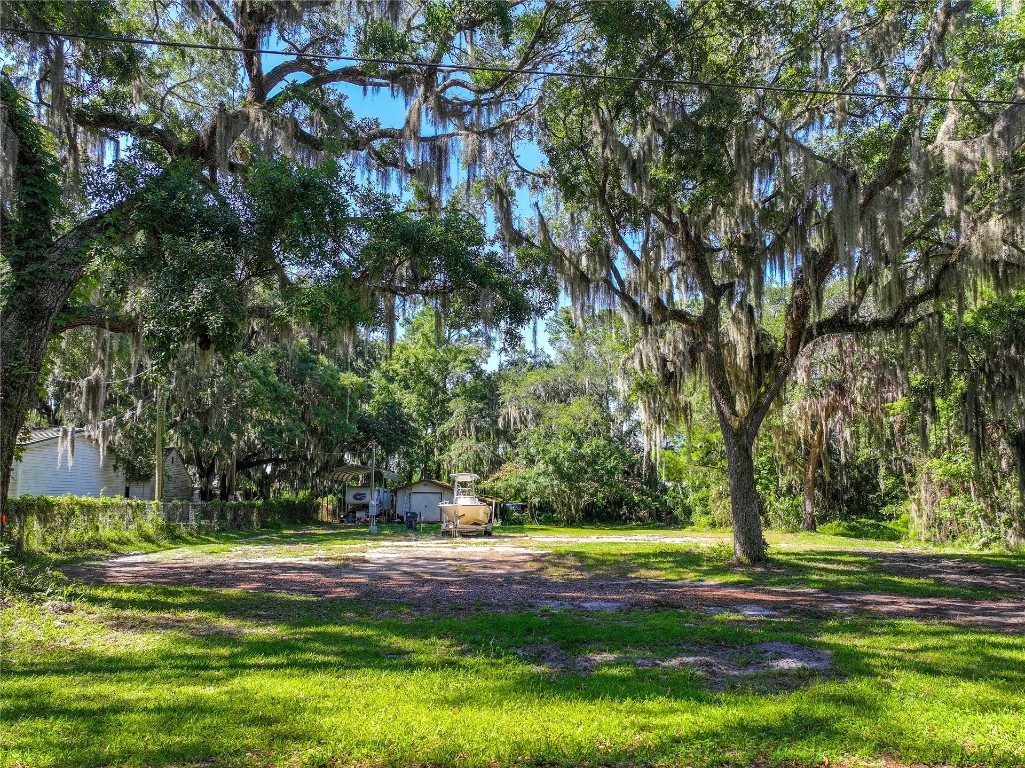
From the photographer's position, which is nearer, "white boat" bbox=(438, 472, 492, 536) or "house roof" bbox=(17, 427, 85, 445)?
"house roof" bbox=(17, 427, 85, 445)

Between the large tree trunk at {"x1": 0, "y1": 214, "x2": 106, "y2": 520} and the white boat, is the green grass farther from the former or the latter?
the large tree trunk at {"x1": 0, "y1": 214, "x2": 106, "y2": 520}

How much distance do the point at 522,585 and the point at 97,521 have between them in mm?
9902

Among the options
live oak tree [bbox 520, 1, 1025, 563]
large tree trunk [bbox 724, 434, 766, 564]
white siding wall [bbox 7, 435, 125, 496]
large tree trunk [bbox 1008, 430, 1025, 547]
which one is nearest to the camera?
live oak tree [bbox 520, 1, 1025, 563]

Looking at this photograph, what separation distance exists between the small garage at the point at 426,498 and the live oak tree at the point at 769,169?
870 inches

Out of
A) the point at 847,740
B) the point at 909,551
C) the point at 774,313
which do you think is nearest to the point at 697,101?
the point at 847,740

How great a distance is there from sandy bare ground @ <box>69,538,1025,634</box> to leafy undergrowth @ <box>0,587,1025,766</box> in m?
1.13

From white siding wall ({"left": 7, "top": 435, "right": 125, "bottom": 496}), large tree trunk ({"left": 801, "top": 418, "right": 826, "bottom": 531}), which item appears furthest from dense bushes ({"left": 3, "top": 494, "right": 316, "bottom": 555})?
large tree trunk ({"left": 801, "top": 418, "right": 826, "bottom": 531})

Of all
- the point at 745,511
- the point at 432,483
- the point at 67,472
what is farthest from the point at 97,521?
the point at 432,483

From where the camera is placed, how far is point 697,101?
1081 cm

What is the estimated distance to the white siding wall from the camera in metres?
20.1

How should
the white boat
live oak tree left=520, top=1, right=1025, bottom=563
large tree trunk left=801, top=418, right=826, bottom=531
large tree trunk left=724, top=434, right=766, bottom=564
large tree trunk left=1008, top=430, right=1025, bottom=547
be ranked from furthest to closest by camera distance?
the white boat
large tree trunk left=801, top=418, right=826, bottom=531
large tree trunk left=1008, top=430, right=1025, bottom=547
large tree trunk left=724, top=434, right=766, bottom=564
live oak tree left=520, top=1, right=1025, bottom=563

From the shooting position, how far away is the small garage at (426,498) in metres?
32.9

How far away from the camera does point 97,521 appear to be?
1345 centimetres

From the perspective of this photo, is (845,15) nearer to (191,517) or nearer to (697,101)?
(697,101)
